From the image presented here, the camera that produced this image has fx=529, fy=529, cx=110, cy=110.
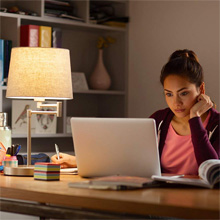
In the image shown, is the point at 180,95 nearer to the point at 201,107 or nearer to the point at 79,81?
the point at 201,107

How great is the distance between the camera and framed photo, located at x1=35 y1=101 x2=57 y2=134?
393 centimetres

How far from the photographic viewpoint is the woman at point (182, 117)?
2.28 metres

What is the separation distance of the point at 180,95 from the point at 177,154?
0.26 metres

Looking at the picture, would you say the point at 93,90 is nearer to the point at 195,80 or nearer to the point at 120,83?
the point at 120,83

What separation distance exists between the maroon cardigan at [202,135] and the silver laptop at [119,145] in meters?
0.32

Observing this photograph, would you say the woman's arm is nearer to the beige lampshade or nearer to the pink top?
the pink top

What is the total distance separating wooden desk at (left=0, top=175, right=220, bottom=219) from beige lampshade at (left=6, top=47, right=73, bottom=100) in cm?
49

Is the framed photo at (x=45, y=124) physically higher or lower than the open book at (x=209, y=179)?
higher

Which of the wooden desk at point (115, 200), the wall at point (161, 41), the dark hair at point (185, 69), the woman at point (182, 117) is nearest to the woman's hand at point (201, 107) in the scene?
the woman at point (182, 117)

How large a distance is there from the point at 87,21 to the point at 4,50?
29.3 inches

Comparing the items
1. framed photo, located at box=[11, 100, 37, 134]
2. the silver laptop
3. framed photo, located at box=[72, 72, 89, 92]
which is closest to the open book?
the silver laptop

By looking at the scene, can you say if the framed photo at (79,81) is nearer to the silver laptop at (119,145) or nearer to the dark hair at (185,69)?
the dark hair at (185,69)

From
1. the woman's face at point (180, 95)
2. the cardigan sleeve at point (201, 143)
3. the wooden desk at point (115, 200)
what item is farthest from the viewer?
the woman's face at point (180, 95)

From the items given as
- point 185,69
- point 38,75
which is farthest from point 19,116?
point 185,69
